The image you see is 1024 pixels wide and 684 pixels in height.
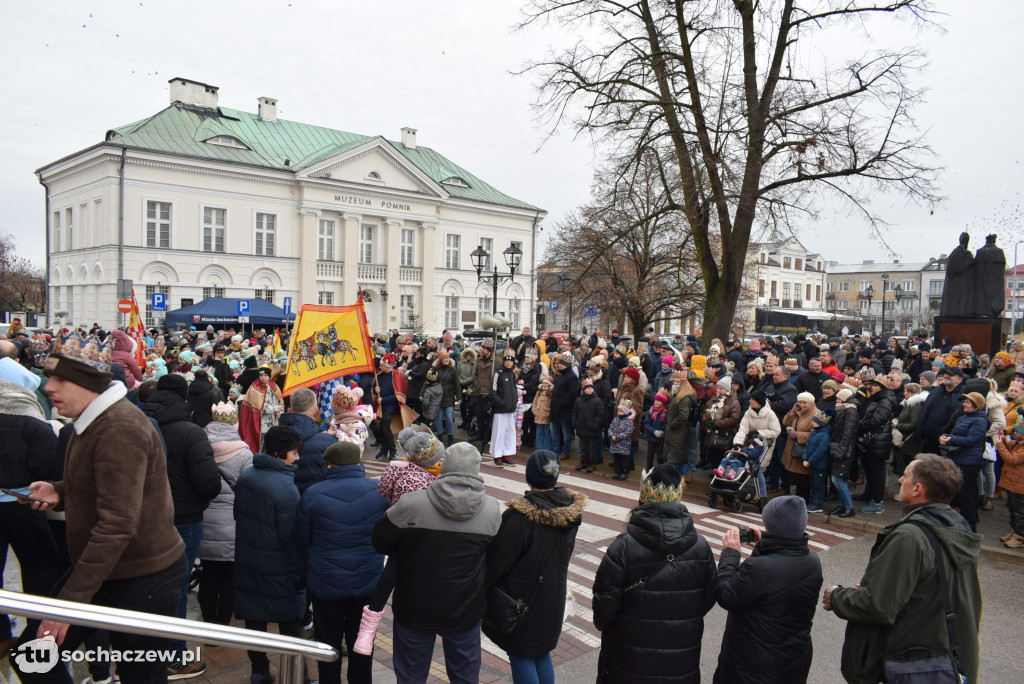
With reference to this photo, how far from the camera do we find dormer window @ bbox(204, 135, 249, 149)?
41562mm

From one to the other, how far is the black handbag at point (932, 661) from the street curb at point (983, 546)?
16.7ft

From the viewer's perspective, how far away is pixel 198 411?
7.82 meters

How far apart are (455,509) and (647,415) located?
8.33 metres

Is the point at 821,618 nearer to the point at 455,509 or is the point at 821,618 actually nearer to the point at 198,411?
the point at 455,509

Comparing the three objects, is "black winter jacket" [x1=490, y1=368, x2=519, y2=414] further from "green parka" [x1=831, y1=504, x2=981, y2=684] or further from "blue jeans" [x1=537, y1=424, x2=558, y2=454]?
"green parka" [x1=831, y1=504, x2=981, y2=684]

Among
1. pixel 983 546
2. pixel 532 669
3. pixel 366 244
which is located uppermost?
pixel 366 244

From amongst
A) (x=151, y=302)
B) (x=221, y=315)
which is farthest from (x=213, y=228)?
(x=221, y=315)

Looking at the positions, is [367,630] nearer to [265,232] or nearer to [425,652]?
[425,652]

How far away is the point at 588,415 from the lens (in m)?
12.3

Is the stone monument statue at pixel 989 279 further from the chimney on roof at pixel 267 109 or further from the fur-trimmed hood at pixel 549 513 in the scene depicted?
the chimney on roof at pixel 267 109

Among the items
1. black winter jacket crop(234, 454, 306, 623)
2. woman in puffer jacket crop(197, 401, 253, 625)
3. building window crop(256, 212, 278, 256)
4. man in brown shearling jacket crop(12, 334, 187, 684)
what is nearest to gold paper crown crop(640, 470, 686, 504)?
black winter jacket crop(234, 454, 306, 623)

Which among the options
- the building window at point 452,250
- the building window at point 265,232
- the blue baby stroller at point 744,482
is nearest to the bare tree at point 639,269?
the building window at point 452,250

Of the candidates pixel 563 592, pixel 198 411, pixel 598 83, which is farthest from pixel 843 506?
pixel 598 83

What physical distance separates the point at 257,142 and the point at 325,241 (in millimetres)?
7347
